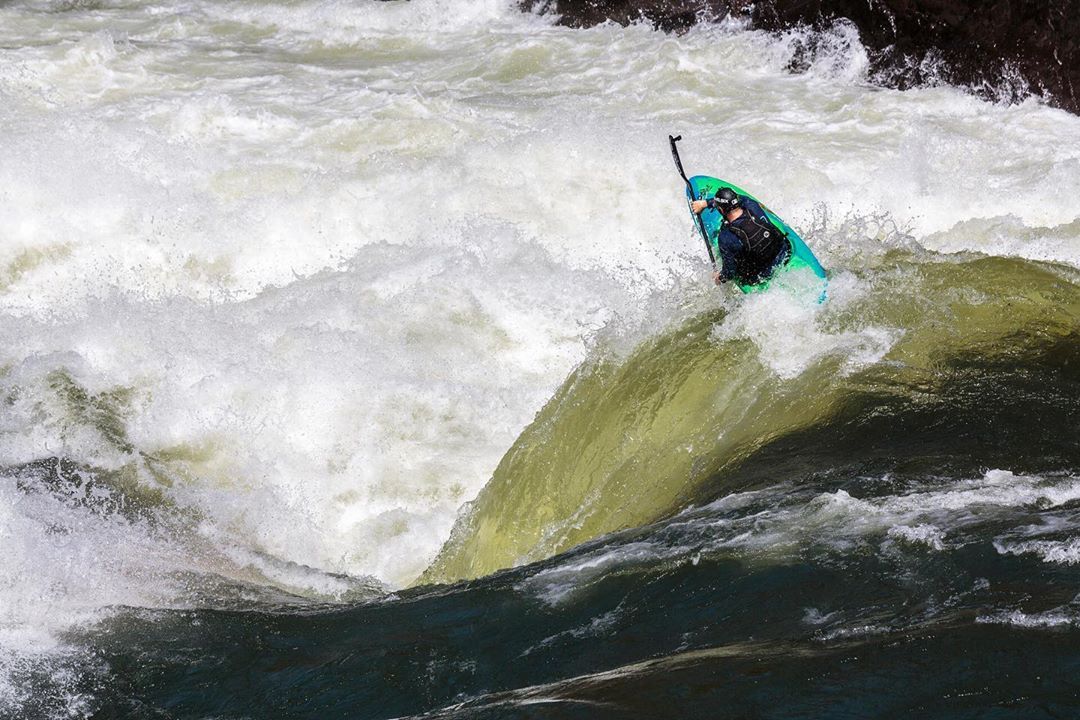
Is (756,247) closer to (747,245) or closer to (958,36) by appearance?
(747,245)

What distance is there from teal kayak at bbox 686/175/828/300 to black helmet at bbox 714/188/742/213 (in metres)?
0.12

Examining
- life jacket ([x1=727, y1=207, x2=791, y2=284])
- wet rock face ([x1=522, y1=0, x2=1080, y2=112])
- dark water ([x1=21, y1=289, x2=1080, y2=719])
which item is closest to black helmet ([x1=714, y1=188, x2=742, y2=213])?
life jacket ([x1=727, y1=207, x2=791, y2=284])

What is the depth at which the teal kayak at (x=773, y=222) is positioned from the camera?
20.1ft

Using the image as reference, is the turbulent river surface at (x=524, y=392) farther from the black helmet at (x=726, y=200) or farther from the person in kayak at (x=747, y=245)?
the black helmet at (x=726, y=200)

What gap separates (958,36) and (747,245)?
4.77 metres

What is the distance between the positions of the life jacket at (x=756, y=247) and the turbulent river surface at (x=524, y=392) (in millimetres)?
297

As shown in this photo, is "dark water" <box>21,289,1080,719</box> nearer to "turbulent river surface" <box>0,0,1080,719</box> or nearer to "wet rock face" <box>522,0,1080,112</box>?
"turbulent river surface" <box>0,0,1080,719</box>

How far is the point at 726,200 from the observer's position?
6418 mm

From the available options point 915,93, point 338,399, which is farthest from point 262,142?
point 915,93

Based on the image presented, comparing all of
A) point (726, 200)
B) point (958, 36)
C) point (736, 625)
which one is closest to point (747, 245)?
point (726, 200)

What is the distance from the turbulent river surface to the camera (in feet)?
11.6

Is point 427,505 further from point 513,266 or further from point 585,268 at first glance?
point 585,268

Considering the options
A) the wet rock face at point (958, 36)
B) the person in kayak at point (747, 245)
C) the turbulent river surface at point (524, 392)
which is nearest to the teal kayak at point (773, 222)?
the person in kayak at point (747, 245)

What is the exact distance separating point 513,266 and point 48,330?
2542 millimetres
